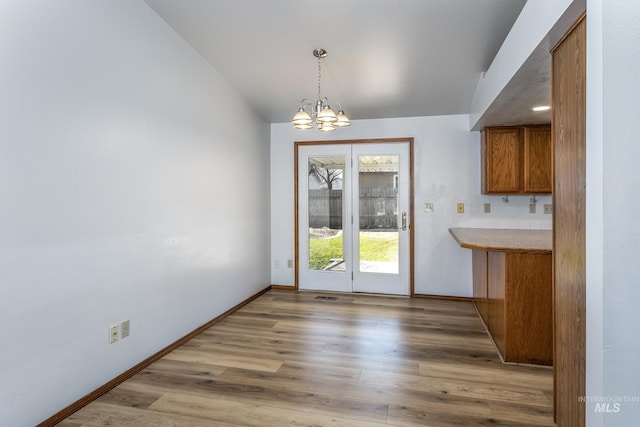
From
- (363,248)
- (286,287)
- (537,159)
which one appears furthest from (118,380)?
(537,159)

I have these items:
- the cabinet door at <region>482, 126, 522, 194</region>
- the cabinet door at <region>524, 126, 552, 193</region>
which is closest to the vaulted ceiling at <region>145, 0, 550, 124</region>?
the cabinet door at <region>482, 126, 522, 194</region>

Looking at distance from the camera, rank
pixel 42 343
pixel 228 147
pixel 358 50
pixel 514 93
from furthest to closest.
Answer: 1. pixel 228 147
2. pixel 358 50
3. pixel 514 93
4. pixel 42 343

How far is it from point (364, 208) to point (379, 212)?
0.20 metres

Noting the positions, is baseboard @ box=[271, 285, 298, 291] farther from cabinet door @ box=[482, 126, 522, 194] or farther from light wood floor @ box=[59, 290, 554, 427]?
cabinet door @ box=[482, 126, 522, 194]

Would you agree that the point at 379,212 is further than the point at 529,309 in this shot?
Yes

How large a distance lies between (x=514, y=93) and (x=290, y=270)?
11.2 ft

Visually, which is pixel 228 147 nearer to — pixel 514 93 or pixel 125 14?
pixel 125 14

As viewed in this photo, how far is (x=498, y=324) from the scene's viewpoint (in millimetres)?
2861

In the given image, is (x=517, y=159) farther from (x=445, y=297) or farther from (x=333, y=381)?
(x=333, y=381)

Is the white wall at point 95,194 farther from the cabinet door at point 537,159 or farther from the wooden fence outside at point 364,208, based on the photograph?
the cabinet door at point 537,159

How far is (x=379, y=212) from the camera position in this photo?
15.0ft

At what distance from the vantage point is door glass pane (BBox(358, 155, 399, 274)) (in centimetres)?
455

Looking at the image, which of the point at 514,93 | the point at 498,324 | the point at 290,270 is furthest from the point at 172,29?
the point at 498,324

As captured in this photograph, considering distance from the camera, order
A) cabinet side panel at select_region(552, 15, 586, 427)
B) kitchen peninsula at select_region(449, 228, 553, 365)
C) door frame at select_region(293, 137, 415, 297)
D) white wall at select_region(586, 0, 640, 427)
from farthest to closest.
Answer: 1. door frame at select_region(293, 137, 415, 297)
2. kitchen peninsula at select_region(449, 228, 553, 365)
3. cabinet side panel at select_region(552, 15, 586, 427)
4. white wall at select_region(586, 0, 640, 427)
